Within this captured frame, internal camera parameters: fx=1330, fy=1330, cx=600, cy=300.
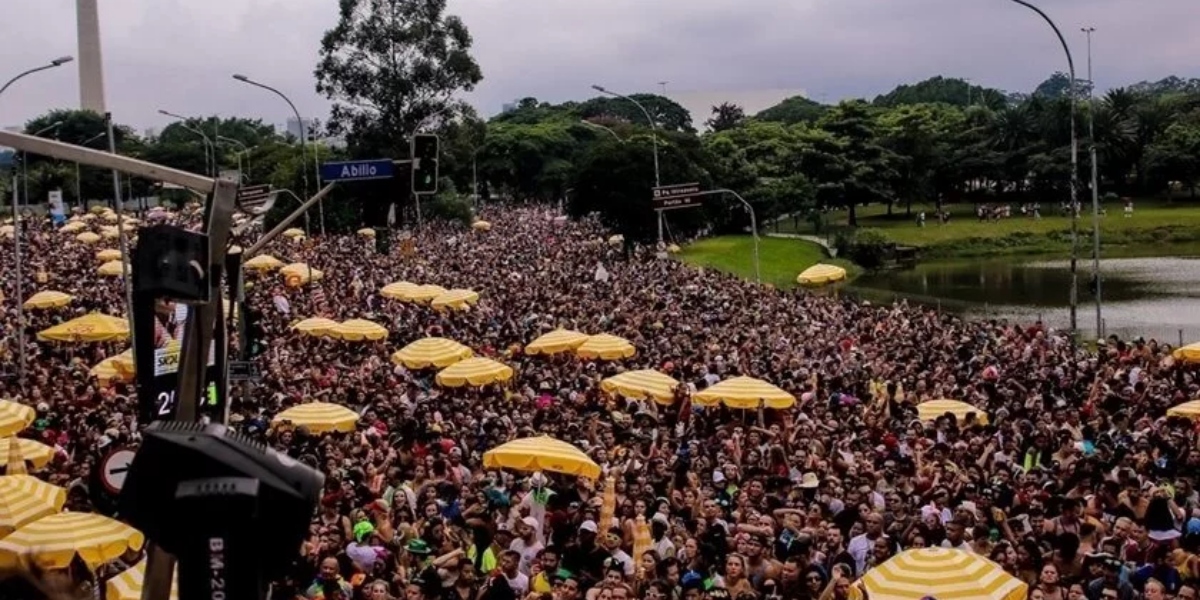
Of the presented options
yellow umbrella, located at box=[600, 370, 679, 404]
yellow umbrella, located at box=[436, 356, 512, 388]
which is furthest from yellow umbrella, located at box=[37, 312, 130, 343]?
yellow umbrella, located at box=[600, 370, 679, 404]

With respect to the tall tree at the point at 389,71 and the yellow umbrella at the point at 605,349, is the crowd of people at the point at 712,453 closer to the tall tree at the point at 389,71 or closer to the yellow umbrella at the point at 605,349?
the yellow umbrella at the point at 605,349

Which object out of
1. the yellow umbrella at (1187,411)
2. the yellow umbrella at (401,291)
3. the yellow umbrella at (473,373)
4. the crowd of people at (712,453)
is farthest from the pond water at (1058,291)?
the yellow umbrella at (473,373)

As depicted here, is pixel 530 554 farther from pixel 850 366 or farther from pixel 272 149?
pixel 272 149

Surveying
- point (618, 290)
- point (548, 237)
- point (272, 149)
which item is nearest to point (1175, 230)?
point (548, 237)

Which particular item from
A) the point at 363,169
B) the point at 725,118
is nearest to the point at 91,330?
the point at 363,169

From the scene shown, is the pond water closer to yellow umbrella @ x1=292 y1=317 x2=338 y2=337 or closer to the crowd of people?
the crowd of people
